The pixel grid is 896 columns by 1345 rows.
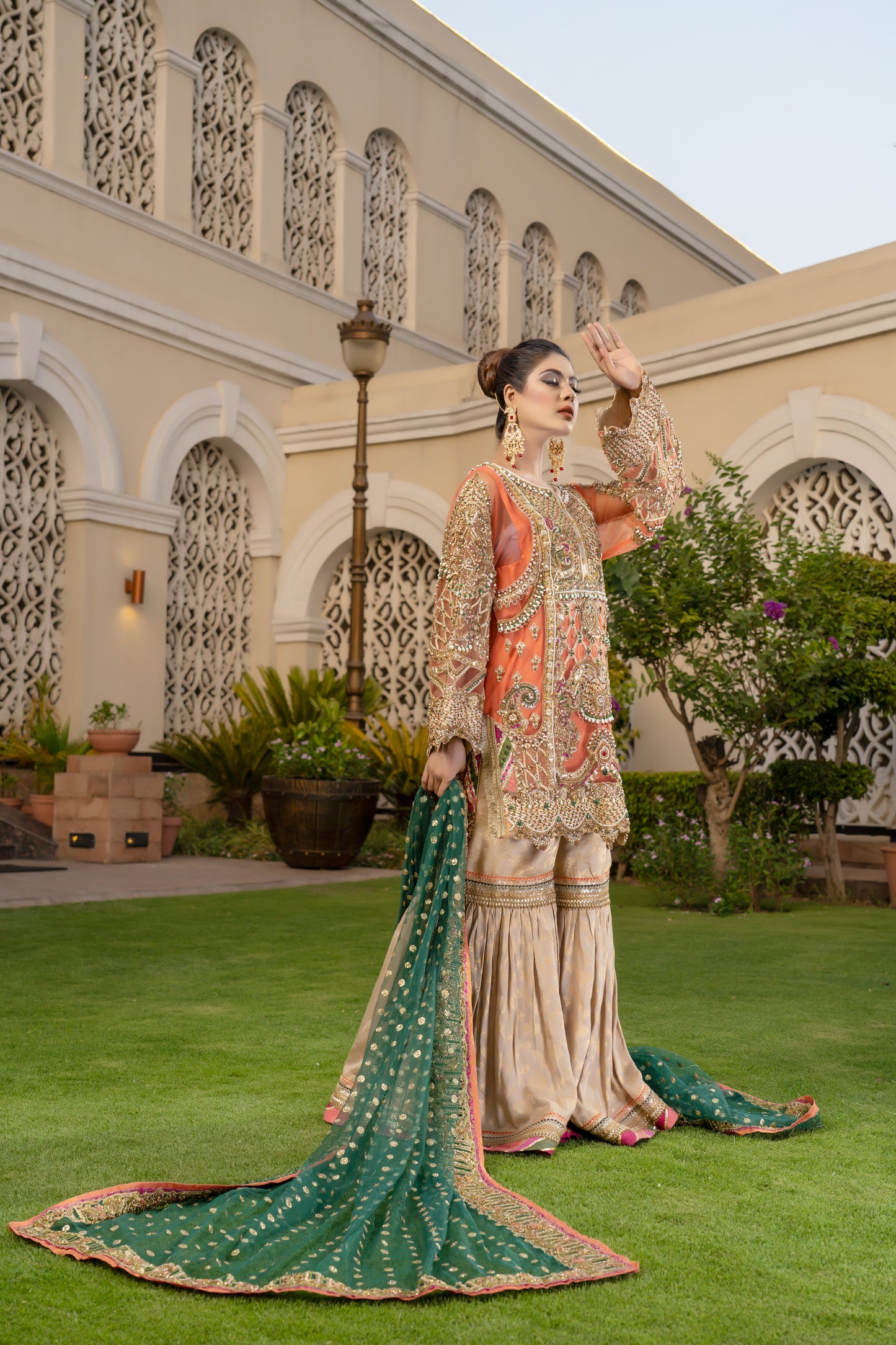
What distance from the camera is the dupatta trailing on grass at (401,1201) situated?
2232mm

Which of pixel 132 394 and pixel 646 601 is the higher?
pixel 132 394

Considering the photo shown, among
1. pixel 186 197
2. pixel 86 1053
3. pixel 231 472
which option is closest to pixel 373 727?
pixel 231 472

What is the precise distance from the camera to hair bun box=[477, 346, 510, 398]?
3379mm

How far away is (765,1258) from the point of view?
2344 mm

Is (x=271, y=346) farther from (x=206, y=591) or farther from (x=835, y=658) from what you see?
(x=835, y=658)

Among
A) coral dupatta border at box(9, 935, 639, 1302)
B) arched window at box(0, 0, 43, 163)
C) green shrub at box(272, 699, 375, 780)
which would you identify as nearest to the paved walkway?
green shrub at box(272, 699, 375, 780)

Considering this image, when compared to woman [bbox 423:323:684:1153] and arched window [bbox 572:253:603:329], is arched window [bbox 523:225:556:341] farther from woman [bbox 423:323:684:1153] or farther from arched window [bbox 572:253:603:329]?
woman [bbox 423:323:684:1153]

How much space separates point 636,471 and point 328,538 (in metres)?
9.60

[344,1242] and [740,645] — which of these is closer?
[344,1242]

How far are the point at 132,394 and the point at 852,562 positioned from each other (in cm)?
674

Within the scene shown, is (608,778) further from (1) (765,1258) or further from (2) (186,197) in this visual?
(2) (186,197)

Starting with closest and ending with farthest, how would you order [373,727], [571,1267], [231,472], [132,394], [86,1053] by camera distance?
[571,1267] < [86,1053] < [373,727] < [132,394] < [231,472]

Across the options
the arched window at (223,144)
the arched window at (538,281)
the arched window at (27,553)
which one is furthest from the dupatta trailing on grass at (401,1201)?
the arched window at (538,281)

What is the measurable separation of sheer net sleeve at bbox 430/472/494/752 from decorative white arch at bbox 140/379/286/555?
9.01 meters
